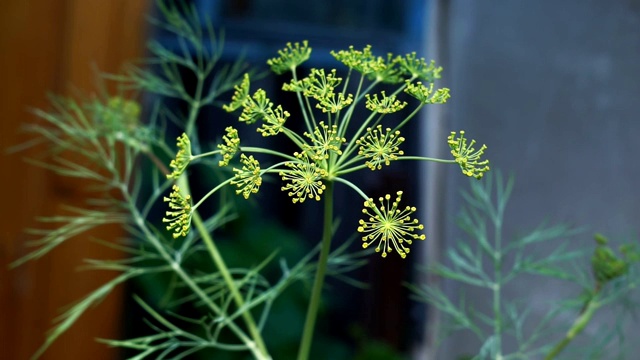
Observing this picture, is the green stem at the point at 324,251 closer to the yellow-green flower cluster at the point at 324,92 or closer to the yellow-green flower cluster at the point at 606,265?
the yellow-green flower cluster at the point at 324,92

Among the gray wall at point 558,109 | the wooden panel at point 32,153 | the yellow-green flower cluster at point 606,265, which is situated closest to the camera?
the yellow-green flower cluster at point 606,265

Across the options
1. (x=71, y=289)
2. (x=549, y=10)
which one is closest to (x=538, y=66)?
(x=549, y=10)

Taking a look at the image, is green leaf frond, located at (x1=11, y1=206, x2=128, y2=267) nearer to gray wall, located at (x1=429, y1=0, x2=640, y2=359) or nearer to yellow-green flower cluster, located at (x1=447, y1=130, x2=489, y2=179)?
yellow-green flower cluster, located at (x1=447, y1=130, x2=489, y2=179)

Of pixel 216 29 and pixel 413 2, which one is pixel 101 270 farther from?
pixel 413 2

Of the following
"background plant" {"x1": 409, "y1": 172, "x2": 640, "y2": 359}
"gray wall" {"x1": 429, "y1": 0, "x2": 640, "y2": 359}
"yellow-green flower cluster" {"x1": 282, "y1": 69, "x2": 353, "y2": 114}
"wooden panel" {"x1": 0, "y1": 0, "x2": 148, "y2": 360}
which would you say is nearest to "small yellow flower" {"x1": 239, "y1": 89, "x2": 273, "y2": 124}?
"yellow-green flower cluster" {"x1": 282, "y1": 69, "x2": 353, "y2": 114}

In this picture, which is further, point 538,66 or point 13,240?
point 13,240

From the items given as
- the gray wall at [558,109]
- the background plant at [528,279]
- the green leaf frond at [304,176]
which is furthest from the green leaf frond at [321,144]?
the gray wall at [558,109]
